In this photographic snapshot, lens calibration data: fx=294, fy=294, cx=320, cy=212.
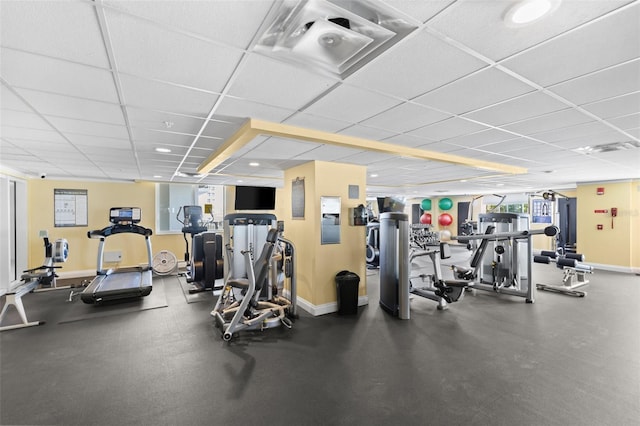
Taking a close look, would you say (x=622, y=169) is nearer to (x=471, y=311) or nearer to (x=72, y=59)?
(x=471, y=311)

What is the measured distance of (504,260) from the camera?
6.02 m

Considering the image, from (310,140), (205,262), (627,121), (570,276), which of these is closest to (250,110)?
(310,140)

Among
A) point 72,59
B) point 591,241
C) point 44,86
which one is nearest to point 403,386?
point 72,59

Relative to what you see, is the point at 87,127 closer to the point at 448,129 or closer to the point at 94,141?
the point at 94,141

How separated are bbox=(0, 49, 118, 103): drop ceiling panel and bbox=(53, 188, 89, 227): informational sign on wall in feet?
21.7

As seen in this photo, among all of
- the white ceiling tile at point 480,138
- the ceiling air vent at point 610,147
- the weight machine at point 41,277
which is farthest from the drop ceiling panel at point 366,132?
the weight machine at point 41,277

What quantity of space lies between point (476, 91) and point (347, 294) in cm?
329

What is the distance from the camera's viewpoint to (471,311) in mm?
4766

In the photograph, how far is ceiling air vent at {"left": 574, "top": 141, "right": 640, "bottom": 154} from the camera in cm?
387

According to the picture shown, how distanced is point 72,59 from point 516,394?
4130mm

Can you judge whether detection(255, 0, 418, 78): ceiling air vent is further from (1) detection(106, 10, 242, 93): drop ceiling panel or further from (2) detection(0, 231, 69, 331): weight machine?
(2) detection(0, 231, 69, 331): weight machine

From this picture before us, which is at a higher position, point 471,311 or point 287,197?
point 287,197

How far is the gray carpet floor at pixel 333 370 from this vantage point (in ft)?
7.58

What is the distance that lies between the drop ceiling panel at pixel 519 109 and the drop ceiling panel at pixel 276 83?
1.57 meters
